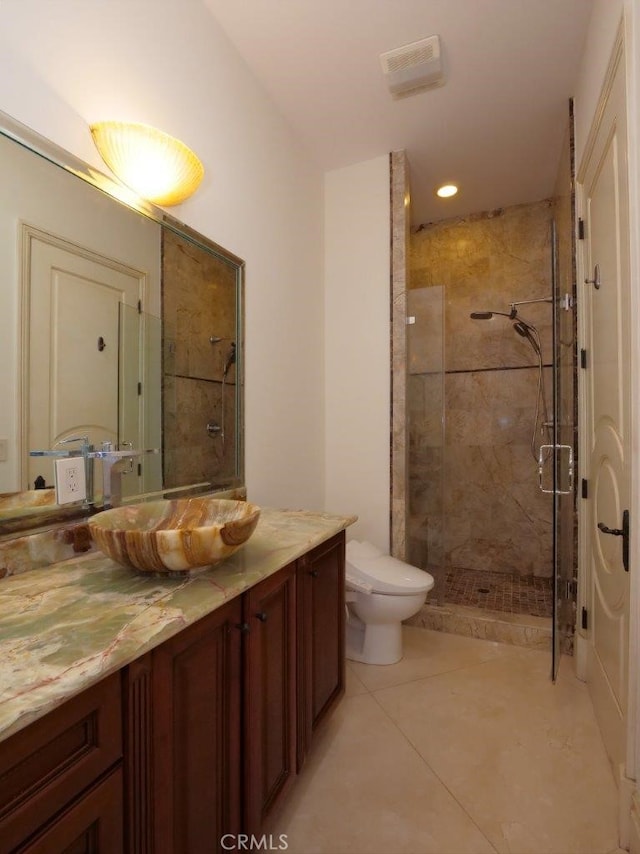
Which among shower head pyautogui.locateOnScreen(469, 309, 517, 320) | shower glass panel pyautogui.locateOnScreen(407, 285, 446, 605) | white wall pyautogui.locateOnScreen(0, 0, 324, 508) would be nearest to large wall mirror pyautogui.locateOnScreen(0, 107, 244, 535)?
white wall pyautogui.locateOnScreen(0, 0, 324, 508)

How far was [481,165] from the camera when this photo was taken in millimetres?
2746

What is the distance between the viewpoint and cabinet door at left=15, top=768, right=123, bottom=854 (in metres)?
0.59

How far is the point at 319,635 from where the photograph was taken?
1.47 m

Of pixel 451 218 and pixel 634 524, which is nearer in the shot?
pixel 634 524

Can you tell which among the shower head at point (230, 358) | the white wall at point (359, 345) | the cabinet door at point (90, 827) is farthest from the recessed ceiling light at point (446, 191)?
the cabinet door at point (90, 827)

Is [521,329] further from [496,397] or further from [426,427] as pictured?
[426,427]

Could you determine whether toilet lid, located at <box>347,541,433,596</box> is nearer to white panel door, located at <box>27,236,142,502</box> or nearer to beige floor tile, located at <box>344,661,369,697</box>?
beige floor tile, located at <box>344,661,369,697</box>

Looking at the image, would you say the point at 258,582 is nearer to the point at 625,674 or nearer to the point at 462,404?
the point at 625,674

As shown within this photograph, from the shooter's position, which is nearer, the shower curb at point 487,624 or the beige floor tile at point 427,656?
the beige floor tile at point 427,656

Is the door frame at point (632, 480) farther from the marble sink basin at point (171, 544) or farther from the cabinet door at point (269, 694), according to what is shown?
the marble sink basin at point (171, 544)

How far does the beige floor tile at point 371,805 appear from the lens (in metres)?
1.22

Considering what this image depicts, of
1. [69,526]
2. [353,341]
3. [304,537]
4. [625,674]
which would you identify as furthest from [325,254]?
[625,674]

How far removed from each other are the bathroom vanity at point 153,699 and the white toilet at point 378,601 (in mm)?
698

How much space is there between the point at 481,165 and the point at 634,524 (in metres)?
2.50
